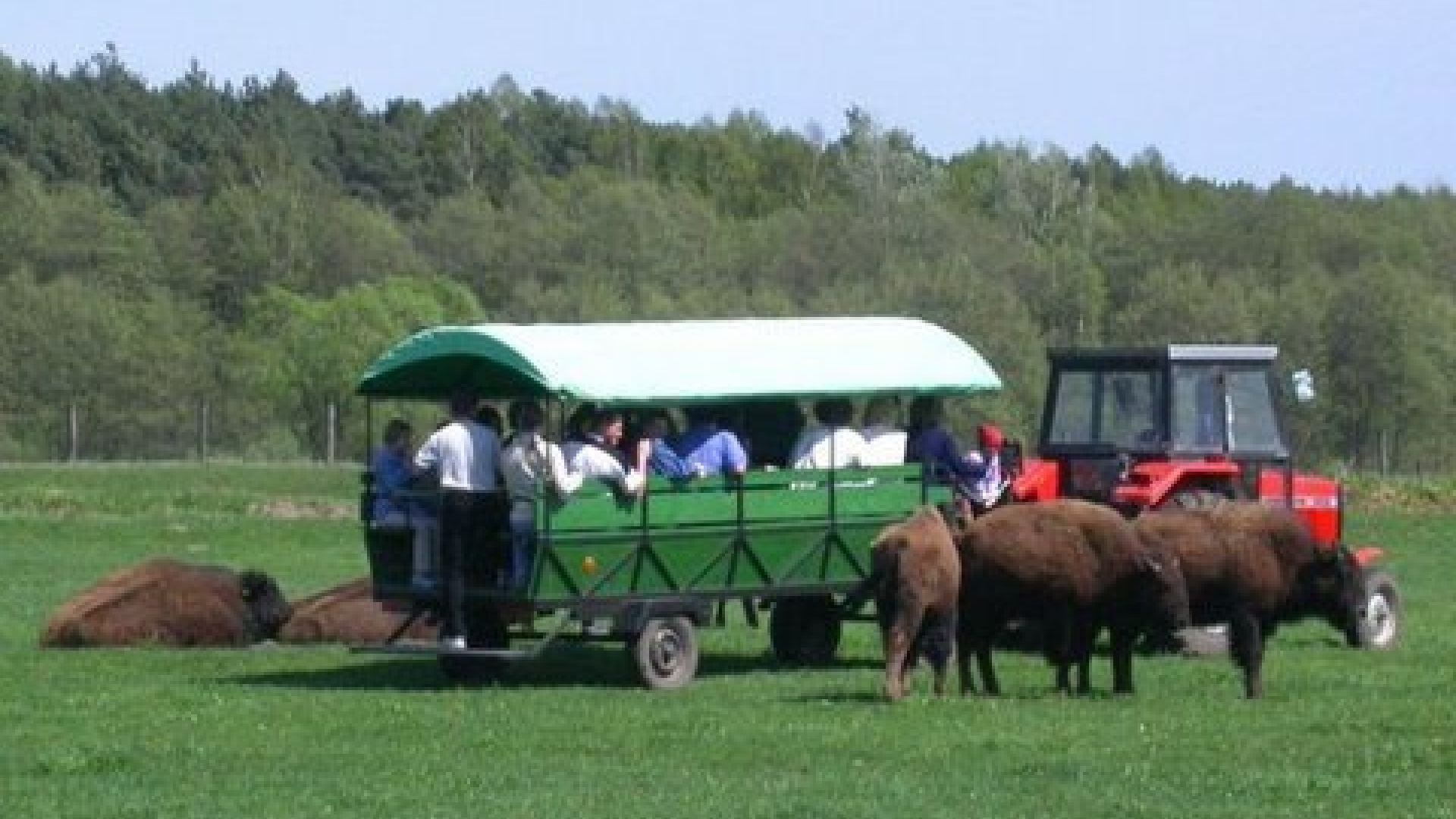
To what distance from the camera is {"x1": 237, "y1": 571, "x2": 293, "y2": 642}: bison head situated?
26.7m

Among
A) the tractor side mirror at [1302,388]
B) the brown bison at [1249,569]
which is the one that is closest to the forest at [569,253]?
the tractor side mirror at [1302,388]

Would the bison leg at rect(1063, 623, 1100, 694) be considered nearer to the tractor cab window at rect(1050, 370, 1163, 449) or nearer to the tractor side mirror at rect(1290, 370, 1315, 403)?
the tractor cab window at rect(1050, 370, 1163, 449)

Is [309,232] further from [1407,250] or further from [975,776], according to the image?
[975,776]

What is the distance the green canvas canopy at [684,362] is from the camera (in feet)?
74.6

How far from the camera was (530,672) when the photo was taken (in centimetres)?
2422

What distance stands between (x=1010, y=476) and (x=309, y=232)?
72.5 meters

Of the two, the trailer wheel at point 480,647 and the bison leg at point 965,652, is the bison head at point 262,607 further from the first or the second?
the bison leg at point 965,652

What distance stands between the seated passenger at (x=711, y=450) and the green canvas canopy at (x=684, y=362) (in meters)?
0.45

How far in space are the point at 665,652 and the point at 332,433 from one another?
177 feet

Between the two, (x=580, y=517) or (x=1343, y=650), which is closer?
(x=580, y=517)

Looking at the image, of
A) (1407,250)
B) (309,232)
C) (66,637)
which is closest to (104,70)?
(309,232)

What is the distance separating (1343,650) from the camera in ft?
84.2

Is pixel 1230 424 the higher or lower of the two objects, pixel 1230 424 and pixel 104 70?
the lower

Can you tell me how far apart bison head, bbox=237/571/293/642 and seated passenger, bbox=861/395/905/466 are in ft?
16.8
